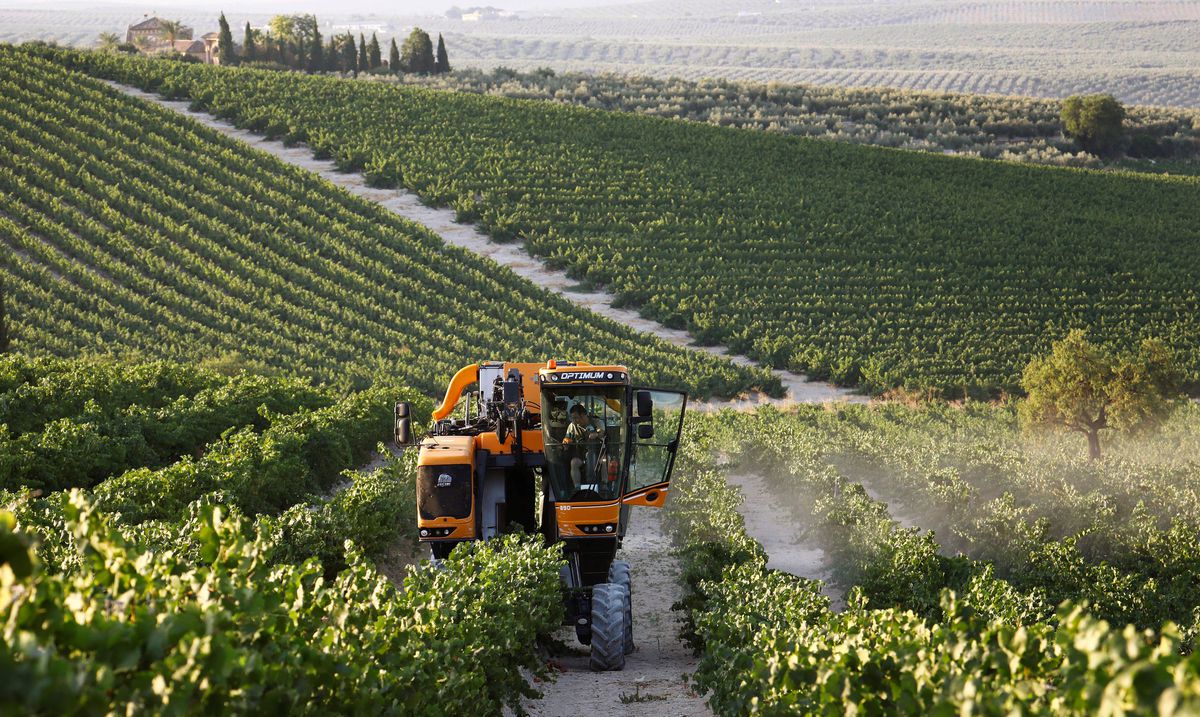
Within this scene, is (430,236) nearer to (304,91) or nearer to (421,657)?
(304,91)

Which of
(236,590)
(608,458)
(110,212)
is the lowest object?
(110,212)

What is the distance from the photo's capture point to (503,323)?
4394cm

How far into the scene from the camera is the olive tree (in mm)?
25219

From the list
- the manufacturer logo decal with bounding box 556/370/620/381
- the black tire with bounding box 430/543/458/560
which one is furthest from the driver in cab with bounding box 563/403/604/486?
the black tire with bounding box 430/543/458/560

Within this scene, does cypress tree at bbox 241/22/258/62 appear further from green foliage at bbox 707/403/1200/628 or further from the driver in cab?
the driver in cab

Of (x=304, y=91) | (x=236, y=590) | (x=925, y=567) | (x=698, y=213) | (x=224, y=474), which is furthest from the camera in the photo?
(x=304, y=91)

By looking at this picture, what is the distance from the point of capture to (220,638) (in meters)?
4.60

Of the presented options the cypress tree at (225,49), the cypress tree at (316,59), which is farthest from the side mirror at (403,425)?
the cypress tree at (316,59)

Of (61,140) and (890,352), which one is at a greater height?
(61,140)

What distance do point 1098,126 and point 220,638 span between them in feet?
283

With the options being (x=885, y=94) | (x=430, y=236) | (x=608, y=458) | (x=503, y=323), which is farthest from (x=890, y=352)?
(x=885, y=94)

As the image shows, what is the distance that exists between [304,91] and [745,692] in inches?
2528

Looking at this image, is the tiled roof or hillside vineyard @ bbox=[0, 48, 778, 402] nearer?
hillside vineyard @ bbox=[0, 48, 778, 402]

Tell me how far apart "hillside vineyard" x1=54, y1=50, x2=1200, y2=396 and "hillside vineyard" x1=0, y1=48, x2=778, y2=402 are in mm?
4288
